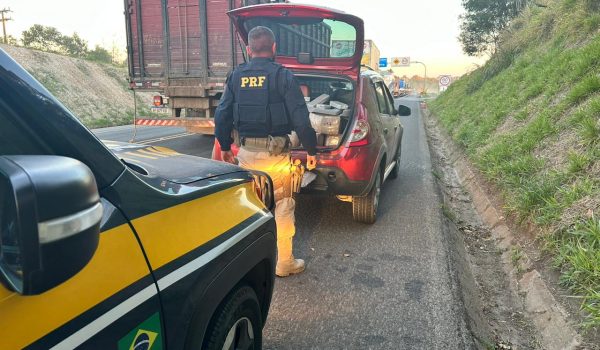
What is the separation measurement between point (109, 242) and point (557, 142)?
17.5 feet

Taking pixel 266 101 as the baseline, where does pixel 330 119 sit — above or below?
below

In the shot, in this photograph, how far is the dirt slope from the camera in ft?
74.6

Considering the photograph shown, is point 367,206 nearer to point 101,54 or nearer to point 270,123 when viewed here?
point 270,123

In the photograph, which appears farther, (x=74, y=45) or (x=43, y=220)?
(x=74, y=45)

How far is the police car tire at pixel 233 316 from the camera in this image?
5.69 feet

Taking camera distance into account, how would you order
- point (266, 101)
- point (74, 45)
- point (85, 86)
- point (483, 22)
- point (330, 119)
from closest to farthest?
point (266, 101)
point (330, 119)
point (483, 22)
point (85, 86)
point (74, 45)

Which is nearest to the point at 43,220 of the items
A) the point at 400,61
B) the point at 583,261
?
the point at 583,261

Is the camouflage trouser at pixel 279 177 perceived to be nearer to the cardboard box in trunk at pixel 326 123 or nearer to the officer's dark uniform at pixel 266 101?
the officer's dark uniform at pixel 266 101

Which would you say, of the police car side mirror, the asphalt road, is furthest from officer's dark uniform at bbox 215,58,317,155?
the police car side mirror

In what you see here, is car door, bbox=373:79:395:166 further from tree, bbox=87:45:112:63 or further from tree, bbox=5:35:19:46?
tree, bbox=87:45:112:63

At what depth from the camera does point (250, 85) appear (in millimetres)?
3426

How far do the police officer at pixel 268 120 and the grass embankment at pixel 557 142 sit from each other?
2121 mm

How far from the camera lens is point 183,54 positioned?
376 inches

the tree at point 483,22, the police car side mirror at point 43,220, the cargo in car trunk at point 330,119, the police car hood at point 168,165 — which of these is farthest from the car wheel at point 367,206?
the tree at point 483,22
